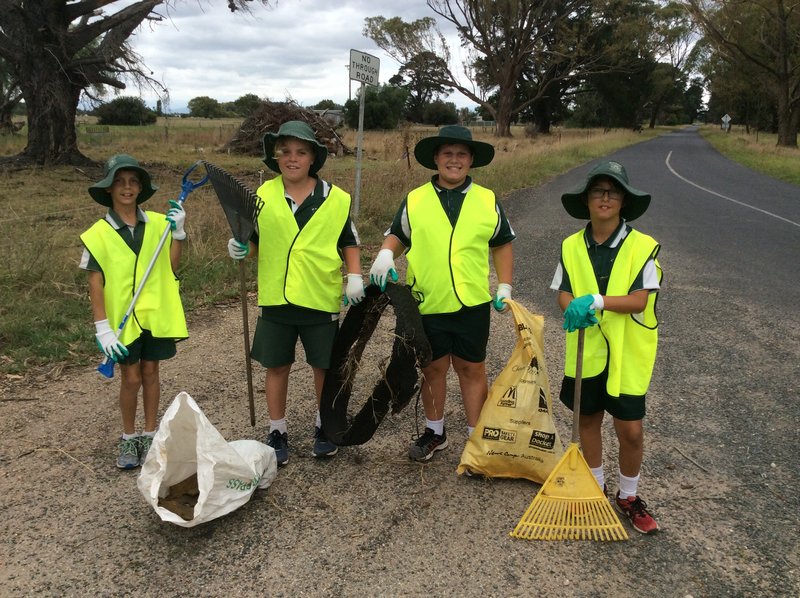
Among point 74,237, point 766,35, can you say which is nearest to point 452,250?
point 74,237

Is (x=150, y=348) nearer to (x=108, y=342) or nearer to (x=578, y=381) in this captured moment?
(x=108, y=342)

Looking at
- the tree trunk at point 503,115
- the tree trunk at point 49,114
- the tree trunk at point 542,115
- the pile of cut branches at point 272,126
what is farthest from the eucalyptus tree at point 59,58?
the tree trunk at point 542,115

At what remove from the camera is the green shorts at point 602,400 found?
263cm

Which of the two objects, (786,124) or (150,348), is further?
(786,124)

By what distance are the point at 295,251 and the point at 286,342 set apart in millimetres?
496

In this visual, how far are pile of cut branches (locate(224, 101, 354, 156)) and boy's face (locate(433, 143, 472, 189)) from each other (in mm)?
20834

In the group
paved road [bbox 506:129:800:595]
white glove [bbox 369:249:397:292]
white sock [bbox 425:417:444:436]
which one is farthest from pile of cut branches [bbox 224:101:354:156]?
white glove [bbox 369:249:397:292]

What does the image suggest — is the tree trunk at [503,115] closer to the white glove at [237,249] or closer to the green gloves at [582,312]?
the white glove at [237,249]

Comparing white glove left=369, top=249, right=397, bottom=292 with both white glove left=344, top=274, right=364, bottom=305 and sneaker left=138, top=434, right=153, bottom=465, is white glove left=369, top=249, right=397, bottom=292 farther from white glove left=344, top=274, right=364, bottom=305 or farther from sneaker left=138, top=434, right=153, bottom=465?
sneaker left=138, top=434, right=153, bottom=465

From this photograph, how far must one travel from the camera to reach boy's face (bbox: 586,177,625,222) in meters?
2.63

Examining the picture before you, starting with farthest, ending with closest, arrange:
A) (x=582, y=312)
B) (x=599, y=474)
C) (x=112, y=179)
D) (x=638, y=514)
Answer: (x=112, y=179) < (x=599, y=474) < (x=638, y=514) < (x=582, y=312)

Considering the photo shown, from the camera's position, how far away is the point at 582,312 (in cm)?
248

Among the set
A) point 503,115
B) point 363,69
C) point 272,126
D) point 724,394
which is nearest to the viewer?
point 724,394

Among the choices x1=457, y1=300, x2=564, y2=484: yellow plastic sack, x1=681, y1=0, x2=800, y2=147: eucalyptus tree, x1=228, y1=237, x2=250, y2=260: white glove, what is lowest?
x1=457, y1=300, x2=564, y2=484: yellow plastic sack
